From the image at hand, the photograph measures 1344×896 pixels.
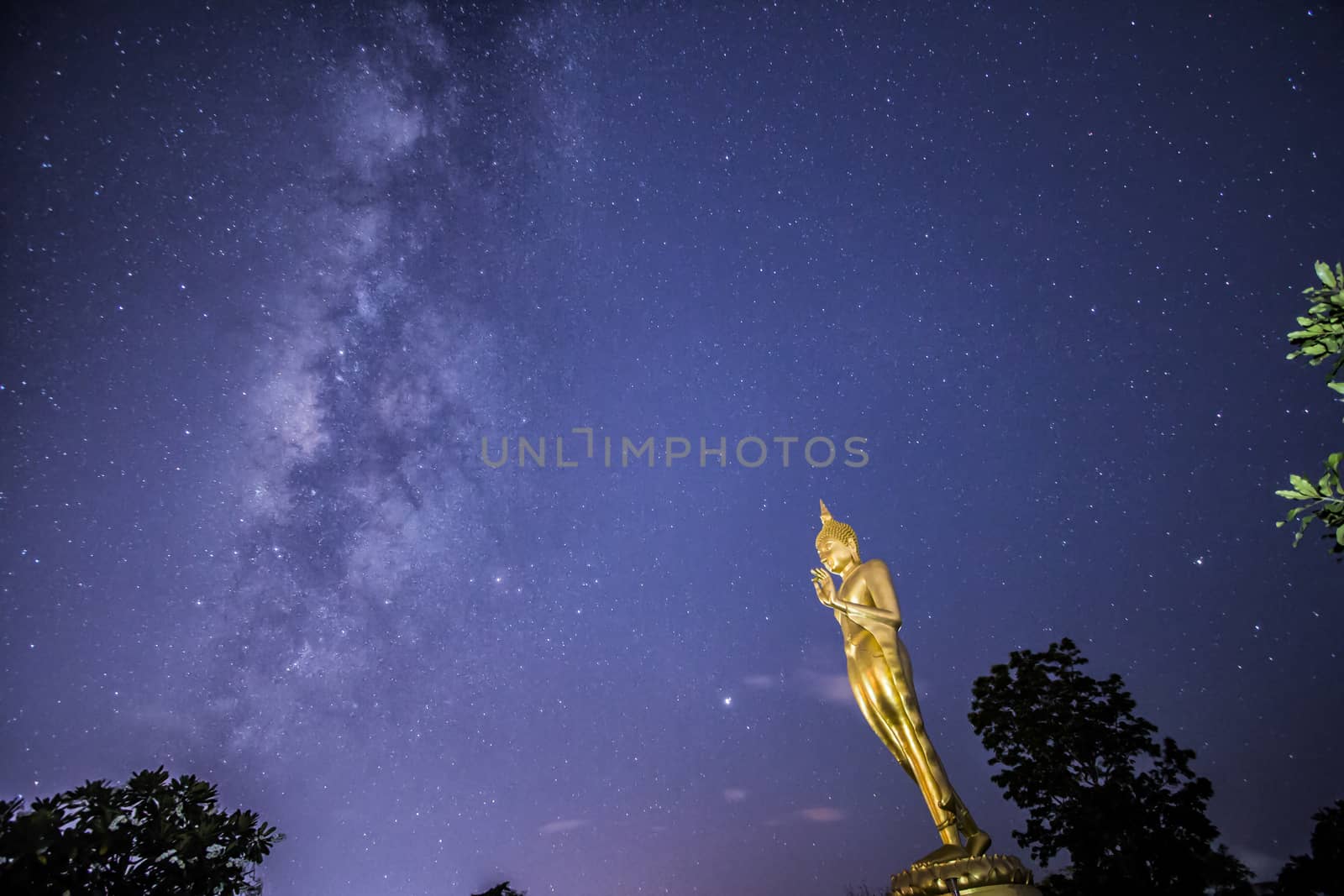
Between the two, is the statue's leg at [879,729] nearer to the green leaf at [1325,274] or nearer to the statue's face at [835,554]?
the statue's face at [835,554]

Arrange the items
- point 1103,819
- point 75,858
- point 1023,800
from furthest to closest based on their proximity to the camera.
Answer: point 1023,800 < point 1103,819 < point 75,858

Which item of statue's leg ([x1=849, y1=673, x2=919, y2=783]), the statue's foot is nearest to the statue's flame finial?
statue's leg ([x1=849, y1=673, x2=919, y2=783])

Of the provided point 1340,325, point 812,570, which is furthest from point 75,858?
point 1340,325

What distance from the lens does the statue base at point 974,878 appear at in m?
7.49

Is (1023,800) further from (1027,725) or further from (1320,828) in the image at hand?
(1320,828)

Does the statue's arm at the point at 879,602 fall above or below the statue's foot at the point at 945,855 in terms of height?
above

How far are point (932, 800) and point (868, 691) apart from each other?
56.9 inches

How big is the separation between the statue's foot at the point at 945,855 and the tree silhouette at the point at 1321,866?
12.1 metres

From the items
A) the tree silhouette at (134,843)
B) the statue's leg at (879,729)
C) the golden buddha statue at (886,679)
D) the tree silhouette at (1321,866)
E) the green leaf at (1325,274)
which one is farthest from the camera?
the tree silhouette at (1321,866)

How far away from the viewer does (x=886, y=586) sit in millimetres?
9867

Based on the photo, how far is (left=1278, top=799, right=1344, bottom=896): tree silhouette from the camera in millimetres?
14219

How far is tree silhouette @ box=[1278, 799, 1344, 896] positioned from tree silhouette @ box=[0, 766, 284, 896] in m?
19.0

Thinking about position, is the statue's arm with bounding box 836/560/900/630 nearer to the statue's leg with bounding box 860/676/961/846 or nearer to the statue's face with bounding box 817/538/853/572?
the statue's face with bounding box 817/538/853/572

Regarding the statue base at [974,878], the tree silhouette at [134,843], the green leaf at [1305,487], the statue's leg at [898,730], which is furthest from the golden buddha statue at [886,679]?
the tree silhouette at [134,843]
